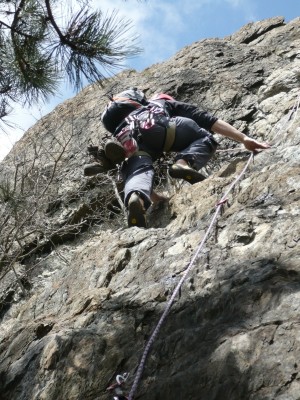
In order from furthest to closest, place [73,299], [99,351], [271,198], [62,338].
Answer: [73,299], [271,198], [62,338], [99,351]

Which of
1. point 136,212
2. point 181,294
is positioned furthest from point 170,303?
point 136,212

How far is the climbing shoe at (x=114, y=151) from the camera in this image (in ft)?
14.0

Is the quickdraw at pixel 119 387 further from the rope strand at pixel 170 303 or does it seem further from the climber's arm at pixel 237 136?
the climber's arm at pixel 237 136

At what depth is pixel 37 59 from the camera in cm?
439

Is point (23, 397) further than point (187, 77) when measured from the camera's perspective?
No

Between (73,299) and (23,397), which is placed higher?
(73,299)

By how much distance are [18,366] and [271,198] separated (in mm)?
1498

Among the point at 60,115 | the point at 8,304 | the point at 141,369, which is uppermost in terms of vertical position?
the point at 60,115

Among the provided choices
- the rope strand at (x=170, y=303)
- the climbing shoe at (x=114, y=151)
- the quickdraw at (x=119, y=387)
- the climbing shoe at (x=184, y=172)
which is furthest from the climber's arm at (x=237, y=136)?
the quickdraw at (x=119, y=387)

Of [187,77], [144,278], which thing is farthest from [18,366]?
[187,77]

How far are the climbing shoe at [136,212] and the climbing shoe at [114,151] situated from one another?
14.1 inches

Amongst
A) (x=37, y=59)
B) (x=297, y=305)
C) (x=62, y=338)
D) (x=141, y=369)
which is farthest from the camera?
(x=37, y=59)

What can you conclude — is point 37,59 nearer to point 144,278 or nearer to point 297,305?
point 144,278

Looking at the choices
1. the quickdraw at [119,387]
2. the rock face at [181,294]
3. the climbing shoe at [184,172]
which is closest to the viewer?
the rock face at [181,294]
